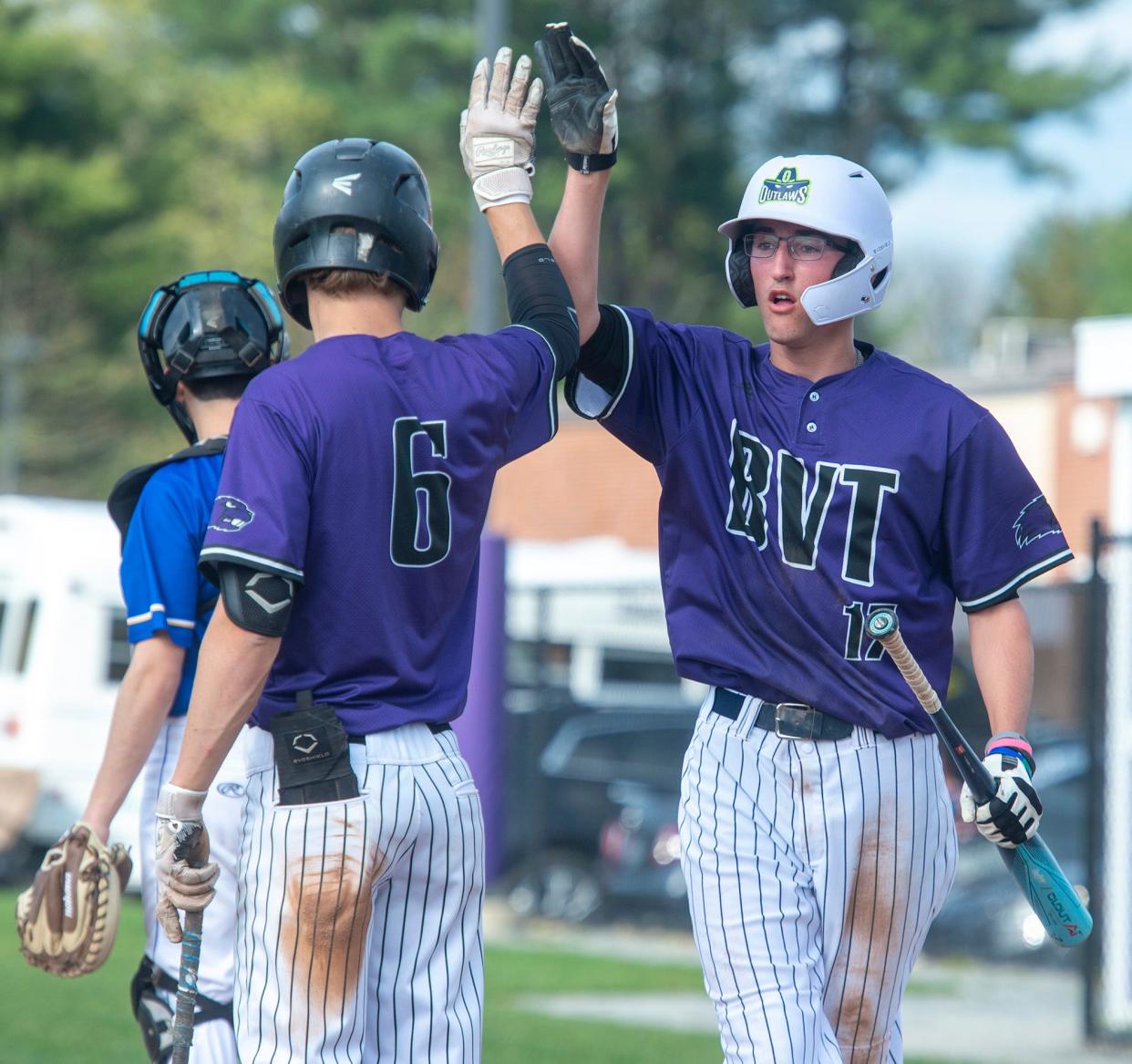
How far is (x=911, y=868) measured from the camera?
14.1 feet

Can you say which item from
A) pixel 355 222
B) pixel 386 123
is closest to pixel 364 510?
pixel 355 222

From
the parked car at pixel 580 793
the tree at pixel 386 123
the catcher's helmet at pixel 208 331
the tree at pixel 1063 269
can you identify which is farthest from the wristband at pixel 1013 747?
the tree at pixel 1063 269

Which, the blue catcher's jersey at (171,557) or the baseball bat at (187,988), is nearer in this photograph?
the baseball bat at (187,988)

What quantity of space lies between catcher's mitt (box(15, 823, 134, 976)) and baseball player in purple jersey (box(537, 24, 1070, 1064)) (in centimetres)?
144

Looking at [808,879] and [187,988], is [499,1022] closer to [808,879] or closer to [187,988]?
[808,879]

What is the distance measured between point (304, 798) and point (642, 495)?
24.2m

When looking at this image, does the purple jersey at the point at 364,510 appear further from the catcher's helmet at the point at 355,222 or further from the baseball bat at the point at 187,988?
the baseball bat at the point at 187,988

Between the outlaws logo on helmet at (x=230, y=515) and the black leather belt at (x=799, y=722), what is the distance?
1377 millimetres

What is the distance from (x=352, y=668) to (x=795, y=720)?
1128 millimetres

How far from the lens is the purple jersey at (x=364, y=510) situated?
3.61 m

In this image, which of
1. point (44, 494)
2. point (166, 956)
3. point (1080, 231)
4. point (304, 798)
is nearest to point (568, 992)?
point (166, 956)

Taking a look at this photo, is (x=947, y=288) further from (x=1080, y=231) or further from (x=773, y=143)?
(x=773, y=143)

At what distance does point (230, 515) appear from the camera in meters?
3.61

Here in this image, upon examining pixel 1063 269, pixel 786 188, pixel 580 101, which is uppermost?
pixel 1063 269
